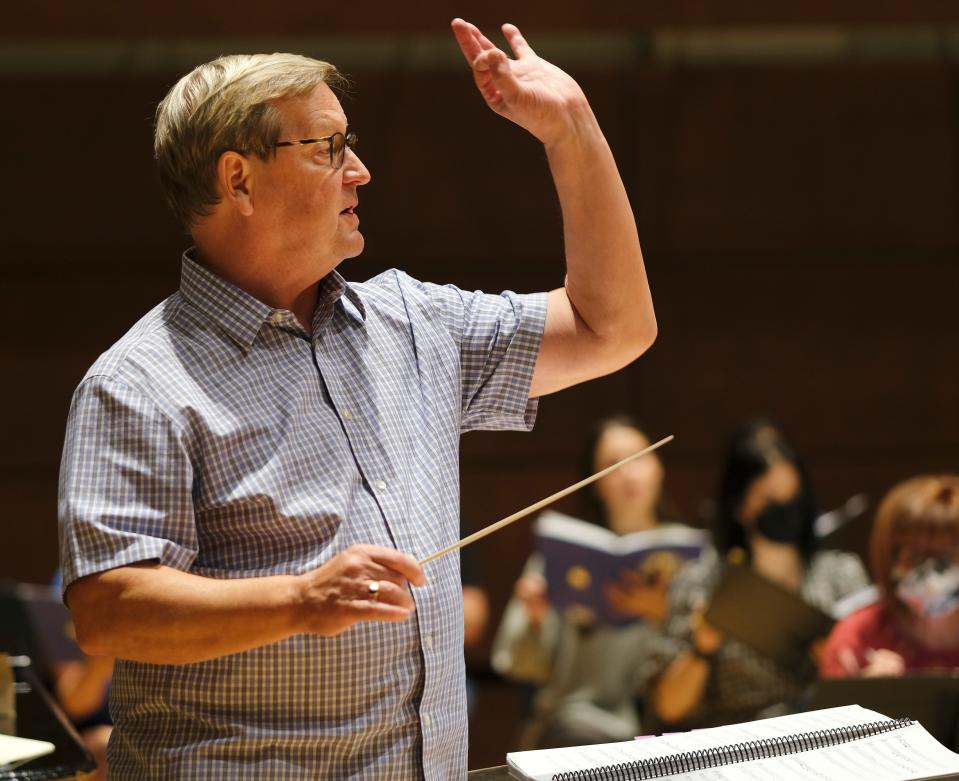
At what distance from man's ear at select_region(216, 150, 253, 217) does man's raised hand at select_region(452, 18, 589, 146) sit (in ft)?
0.85

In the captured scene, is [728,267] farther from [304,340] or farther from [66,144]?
[304,340]

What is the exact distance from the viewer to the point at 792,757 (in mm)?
1343

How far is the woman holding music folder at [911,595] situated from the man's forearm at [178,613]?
193 centimetres

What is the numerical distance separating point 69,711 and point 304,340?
7.22 ft

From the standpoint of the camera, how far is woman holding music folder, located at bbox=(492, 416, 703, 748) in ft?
11.2

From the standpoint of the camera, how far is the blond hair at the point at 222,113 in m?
1.34

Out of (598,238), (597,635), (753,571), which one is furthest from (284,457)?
(597,635)

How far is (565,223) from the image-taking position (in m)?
1.49

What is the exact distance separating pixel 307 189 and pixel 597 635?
2.32m

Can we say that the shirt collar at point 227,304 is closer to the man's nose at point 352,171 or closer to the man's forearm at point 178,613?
the man's nose at point 352,171

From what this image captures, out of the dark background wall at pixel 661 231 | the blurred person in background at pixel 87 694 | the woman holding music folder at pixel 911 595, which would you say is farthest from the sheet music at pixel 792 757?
the dark background wall at pixel 661 231

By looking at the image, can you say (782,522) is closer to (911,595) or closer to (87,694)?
(911,595)

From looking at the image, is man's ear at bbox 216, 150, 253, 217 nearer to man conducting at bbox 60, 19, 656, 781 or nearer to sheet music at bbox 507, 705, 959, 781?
man conducting at bbox 60, 19, 656, 781

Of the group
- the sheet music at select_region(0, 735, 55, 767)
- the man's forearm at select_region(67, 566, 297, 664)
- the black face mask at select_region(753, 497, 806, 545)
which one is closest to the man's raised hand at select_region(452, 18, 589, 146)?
the man's forearm at select_region(67, 566, 297, 664)
